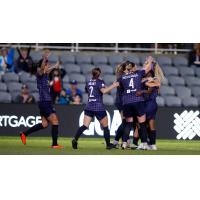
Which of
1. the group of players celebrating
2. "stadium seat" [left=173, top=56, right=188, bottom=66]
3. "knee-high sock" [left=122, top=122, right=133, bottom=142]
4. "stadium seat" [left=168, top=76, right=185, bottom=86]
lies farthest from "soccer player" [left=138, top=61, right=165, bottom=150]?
"stadium seat" [left=173, top=56, right=188, bottom=66]

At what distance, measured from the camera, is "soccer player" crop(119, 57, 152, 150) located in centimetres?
2242

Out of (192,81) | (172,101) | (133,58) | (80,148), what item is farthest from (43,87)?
(192,81)

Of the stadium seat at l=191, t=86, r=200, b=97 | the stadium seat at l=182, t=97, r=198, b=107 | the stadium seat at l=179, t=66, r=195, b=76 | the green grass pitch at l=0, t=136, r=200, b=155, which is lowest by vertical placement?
the green grass pitch at l=0, t=136, r=200, b=155

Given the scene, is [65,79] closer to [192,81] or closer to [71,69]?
[71,69]

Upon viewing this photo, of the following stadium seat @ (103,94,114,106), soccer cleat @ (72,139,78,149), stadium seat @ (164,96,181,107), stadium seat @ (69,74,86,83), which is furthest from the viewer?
stadium seat @ (69,74,86,83)

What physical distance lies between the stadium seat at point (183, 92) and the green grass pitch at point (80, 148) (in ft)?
14.4

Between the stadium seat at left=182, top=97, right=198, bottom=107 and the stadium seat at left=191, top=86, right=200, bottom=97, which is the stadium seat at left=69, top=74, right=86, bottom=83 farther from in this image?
the stadium seat at left=191, top=86, right=200, bottom=97

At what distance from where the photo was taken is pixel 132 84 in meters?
22.5

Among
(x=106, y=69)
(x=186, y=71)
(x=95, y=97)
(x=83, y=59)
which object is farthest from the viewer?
(x=186, y=71)

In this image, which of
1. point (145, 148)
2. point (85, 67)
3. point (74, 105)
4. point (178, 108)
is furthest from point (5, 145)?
point (85, 67)

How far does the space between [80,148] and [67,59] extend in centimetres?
1079

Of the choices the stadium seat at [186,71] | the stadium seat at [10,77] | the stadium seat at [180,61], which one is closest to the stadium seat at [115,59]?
the stadium seat at [180,61]

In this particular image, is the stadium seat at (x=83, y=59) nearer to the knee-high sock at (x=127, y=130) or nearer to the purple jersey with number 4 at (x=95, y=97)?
the purple jersey with number 4 at (x=95, y=97)

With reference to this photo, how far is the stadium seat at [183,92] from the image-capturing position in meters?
33.3
